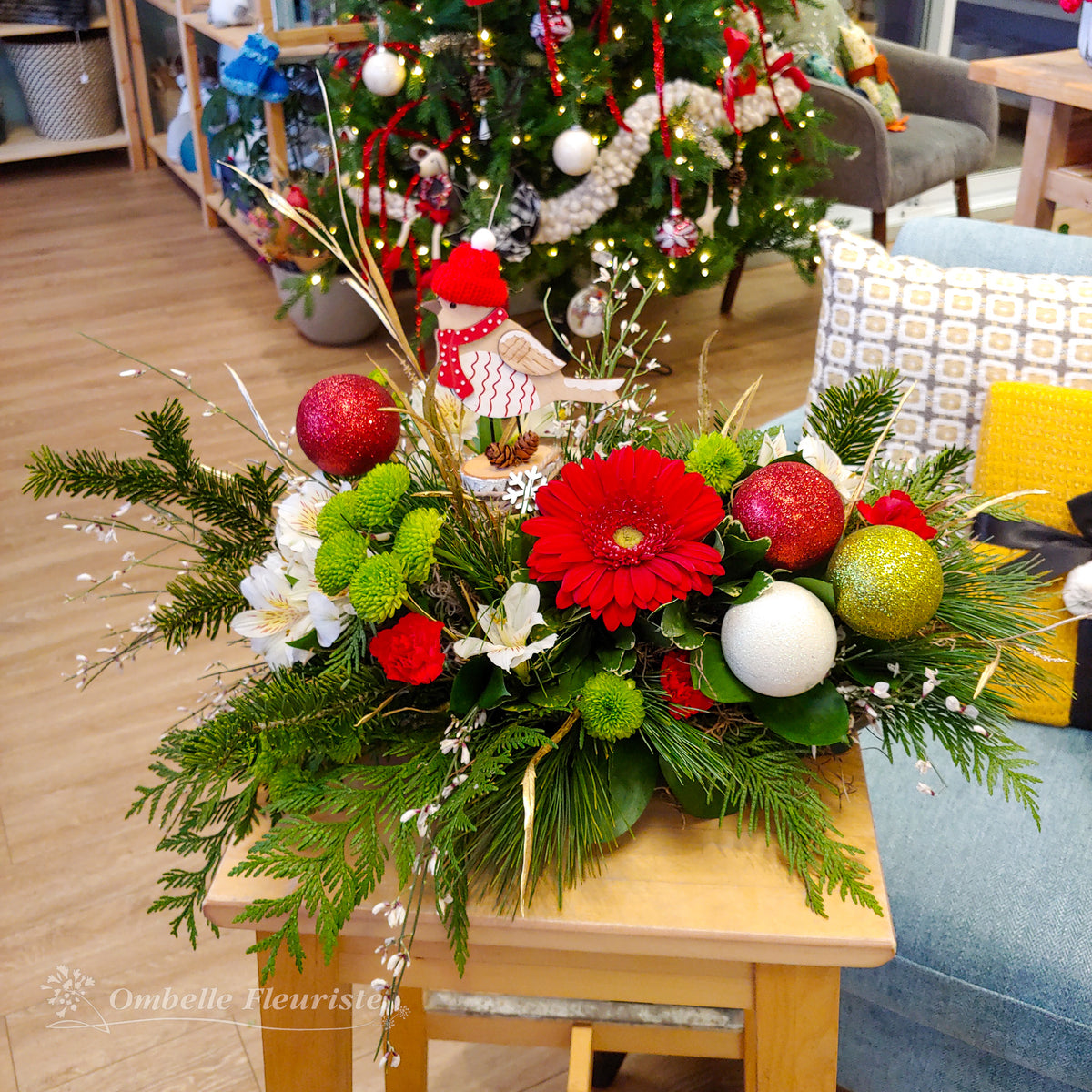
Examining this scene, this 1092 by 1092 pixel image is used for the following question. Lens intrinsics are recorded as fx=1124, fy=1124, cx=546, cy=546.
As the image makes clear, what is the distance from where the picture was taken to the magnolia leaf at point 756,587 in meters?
0.74

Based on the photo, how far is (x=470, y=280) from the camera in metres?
0.80

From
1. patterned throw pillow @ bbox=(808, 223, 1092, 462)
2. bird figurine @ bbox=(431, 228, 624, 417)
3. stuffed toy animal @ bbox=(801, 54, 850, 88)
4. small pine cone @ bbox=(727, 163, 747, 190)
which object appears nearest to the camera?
bird figurine @ bbox=(431, 228, 624, 417)

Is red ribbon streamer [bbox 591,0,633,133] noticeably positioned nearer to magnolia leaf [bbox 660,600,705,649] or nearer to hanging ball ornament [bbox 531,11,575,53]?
hanging ball ornament [bbox 531,11,575,53]

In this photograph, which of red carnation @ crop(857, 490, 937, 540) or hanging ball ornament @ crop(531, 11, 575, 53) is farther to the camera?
hanging ball ornament @ crop(531, 11, 575, 53)

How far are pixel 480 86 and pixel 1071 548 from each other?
169 centimetres

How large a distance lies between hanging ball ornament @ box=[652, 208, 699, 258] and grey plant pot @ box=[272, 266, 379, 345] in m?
0.89

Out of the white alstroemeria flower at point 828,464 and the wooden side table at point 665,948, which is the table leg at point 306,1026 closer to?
the wooden side table at point 665,948

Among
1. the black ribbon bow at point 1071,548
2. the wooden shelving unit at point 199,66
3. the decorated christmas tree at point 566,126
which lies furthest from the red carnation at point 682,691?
the wooden shelving unit at point 199,66

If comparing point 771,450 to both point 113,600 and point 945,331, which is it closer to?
point 945,331

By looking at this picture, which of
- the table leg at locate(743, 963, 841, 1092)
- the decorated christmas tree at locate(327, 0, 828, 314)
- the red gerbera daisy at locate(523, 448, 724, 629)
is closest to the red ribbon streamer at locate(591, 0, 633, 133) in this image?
the decorated christmas tree at locate(327, 0, 828, 314)

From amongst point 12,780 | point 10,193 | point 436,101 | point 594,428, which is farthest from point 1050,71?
point 10,193

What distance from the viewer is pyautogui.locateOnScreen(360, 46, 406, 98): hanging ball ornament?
2.37 meters

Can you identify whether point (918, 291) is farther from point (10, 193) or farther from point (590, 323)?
point (10, 193)

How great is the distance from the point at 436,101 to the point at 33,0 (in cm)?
260
